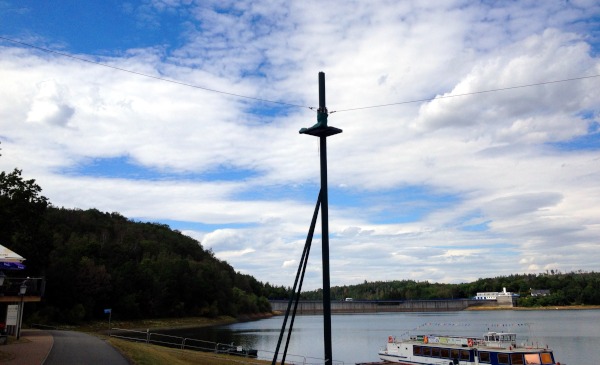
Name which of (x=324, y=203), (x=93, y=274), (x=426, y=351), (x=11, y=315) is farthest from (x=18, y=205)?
(x=93, y=274)

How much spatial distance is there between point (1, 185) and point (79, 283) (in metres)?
60.3

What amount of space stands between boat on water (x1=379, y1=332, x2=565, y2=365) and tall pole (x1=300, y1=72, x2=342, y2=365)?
30.6 metres

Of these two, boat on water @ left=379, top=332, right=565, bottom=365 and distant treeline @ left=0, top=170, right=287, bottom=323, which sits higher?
distant treeline @ left=0, top=170, right=287, bottom=323

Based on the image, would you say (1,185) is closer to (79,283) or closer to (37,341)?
(37,341)

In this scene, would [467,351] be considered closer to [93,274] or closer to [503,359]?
[503,359]

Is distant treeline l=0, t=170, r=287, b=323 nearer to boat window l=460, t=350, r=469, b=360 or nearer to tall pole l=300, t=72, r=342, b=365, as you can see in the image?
tall pole l=300, t=72, r=342, b=365

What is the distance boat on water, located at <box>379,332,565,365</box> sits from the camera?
Result: 5091 centimetres

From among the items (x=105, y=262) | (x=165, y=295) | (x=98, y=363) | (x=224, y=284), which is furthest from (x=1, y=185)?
(x=224, y=284)

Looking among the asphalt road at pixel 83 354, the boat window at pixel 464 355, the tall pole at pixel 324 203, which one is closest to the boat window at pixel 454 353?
the boat window at pixel 464 355

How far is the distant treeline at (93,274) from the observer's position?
54688mm

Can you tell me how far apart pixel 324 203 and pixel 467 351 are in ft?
115

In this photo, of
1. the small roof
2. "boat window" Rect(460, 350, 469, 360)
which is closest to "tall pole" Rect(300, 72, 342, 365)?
the small roof

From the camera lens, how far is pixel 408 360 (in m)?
63.5

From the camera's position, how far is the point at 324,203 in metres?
29.5
